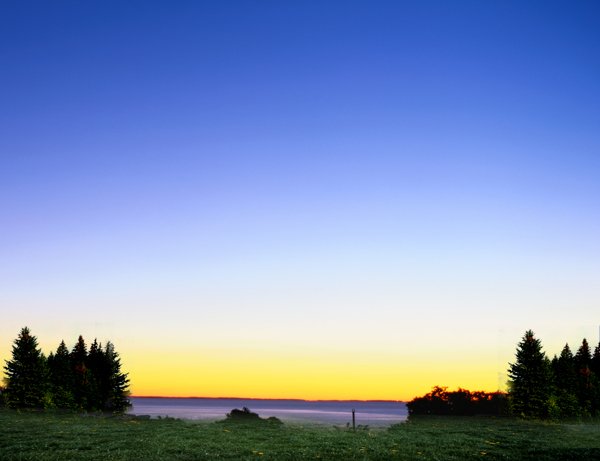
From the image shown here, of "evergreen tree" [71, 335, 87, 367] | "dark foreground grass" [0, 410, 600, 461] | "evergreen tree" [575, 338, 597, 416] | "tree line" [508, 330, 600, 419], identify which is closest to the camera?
"dark foreground grass" [0, 410, 600, 461]

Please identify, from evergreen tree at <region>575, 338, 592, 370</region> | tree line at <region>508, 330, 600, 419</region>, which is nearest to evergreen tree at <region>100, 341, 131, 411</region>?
tree line at <region>508, 330, 600, 419</region>

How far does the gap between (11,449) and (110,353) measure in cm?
5956

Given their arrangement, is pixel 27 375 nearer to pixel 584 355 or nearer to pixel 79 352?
pixel 79 352

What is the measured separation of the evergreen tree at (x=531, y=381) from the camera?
5542cm

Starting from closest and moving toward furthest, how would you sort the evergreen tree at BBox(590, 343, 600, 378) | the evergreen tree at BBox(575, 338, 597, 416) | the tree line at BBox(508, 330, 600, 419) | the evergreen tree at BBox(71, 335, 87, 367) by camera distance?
the tree line at BBox(508, 330, 600, 419)
the evergreen tree at BBox(575, 338, 597, 416)
the evergreen tree at BBox(71, 335, 87, 367)
the evergreen tree at BBox(590, 343, 600, 378)

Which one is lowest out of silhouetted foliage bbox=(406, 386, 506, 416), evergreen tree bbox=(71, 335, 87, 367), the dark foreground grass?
silhouetted foliage bbox=(406, 386, 506, 416)

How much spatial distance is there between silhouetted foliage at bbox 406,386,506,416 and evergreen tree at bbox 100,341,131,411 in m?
42.8

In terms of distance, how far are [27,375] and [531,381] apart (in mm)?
61407

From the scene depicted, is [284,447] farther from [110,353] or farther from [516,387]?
[110,353]

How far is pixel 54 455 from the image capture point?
17.9m

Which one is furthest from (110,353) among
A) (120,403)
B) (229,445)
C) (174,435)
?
(229,445)

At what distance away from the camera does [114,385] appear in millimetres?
71062

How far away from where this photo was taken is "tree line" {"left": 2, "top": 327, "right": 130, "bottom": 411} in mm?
57750

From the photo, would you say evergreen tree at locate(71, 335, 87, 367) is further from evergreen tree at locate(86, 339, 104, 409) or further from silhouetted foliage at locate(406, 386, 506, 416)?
silhouetted foliage at locate(406, 386, 506, 416)
